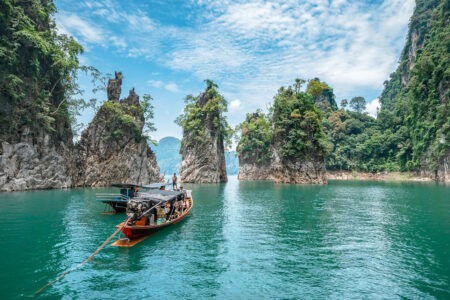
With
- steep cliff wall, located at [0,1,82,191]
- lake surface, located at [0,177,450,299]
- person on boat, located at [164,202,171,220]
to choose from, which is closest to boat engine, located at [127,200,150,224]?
lake surface, located at [0,177,450,299]

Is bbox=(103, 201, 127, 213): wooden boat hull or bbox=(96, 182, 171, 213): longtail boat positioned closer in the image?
bbox=(96, 182, 171, 213): longtail boat

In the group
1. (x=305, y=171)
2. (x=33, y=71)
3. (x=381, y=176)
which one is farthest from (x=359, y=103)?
(x=33, y=71)

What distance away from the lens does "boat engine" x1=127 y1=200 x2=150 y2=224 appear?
17.1m

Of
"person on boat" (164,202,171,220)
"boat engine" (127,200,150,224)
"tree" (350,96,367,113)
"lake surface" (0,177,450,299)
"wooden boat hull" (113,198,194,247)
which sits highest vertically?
"tree" (350,96,367,113)

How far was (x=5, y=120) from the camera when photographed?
135ft

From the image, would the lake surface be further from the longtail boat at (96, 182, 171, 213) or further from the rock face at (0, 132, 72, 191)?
the rock face at (0, 132, 72, 191)

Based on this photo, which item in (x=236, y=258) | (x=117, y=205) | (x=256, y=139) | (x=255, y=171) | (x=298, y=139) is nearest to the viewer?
(x=236, y=258)

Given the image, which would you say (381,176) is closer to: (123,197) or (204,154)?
(204,154)

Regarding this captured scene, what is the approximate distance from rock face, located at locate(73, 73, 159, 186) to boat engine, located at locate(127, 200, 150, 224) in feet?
147

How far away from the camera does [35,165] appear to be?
150 ft

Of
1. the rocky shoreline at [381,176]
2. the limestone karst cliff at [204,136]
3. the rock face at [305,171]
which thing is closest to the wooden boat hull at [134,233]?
the rock face at [305,171]

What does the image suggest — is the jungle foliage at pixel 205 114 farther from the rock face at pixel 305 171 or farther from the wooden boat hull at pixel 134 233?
the wooden boat hull at pixel 134 233

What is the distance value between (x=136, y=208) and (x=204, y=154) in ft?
212

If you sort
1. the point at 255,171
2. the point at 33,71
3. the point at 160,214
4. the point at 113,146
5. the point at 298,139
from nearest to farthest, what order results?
the point at 160,214 → the point at 33,71 → the point at 113,146 → the point at 298,139 → the point at 255,171
